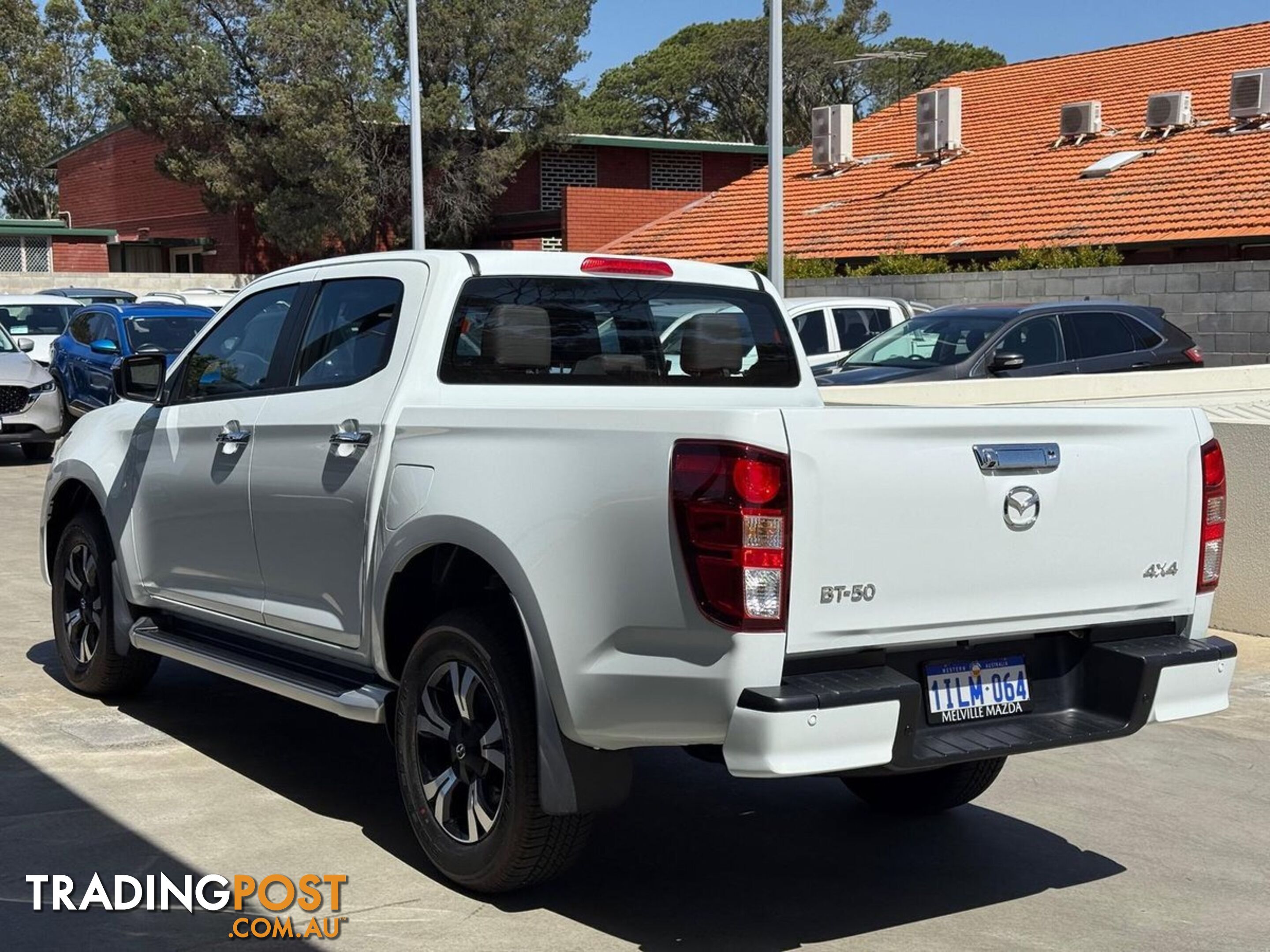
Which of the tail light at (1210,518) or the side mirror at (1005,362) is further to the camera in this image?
the side mirror at (1005,362)

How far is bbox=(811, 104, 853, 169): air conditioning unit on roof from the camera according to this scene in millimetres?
33375

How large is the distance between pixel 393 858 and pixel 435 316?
1.83 m

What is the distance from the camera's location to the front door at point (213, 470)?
636 cm

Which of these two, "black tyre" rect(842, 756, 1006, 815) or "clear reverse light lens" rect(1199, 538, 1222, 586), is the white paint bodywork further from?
"black tyre" rect(842, 756, 1006, 815)

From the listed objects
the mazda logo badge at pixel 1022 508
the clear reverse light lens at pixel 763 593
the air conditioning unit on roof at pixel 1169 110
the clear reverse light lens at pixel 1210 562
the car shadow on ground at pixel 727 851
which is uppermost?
the air conditioning unit on roof at pixel 1169 110

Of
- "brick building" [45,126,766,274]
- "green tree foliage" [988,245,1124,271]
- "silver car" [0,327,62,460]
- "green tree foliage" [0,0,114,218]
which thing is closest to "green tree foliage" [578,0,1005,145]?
"brick building" [45,126,766,274]

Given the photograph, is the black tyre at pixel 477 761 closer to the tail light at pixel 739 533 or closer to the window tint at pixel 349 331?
the tail light at pixel 739 533

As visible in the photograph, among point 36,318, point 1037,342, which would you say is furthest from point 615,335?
point 36,318

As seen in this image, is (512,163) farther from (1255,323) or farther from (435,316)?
(435,316)

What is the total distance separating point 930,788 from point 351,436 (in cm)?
245

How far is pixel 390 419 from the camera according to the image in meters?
5.52

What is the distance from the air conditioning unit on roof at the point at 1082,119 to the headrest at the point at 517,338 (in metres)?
24.8

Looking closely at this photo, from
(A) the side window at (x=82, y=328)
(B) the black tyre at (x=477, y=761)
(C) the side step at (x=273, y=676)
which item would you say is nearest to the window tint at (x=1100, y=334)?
(C) the side step at (x=273, y=676)

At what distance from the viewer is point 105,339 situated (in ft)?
67.7
